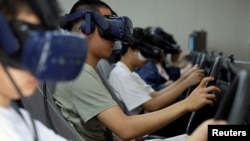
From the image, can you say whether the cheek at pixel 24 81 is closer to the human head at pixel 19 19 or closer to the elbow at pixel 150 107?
the human head at pixel 19 19

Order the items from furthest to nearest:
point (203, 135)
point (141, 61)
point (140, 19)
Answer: point (140, 19), point (141, 61), point (203, 135)

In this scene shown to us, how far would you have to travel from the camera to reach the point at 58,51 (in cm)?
46

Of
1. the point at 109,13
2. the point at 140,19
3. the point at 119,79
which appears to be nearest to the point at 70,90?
the point at 109,13

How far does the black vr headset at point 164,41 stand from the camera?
2215 millimetres

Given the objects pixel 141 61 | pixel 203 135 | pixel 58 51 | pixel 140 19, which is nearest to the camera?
pixel 58 51

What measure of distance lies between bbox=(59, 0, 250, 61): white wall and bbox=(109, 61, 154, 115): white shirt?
933mm

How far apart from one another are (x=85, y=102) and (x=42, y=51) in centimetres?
65

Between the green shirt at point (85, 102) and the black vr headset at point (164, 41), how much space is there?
42.2 inches

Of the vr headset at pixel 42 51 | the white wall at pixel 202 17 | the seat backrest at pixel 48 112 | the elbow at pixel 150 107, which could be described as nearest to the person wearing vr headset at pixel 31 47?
the vr headset at pixel 42 51

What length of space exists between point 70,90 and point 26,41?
660 mm

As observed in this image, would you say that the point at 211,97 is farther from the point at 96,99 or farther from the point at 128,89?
the point at 128,89

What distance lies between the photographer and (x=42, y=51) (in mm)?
458

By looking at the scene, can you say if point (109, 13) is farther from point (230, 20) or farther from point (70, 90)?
point (230, 20)

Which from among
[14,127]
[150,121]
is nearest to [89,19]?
[150,121]
